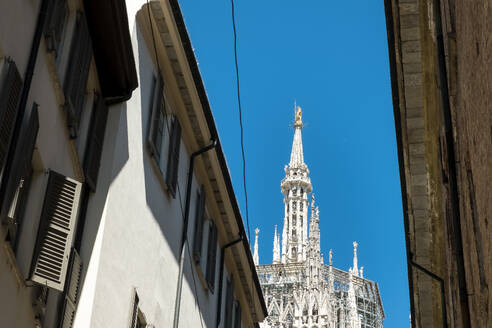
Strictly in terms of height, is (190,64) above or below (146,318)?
above

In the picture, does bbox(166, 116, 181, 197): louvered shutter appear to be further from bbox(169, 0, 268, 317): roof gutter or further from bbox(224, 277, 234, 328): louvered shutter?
bbox(224, 277, 234, 328): louvered shutter

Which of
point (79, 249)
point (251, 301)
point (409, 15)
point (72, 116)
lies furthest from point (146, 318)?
point (251, 301)

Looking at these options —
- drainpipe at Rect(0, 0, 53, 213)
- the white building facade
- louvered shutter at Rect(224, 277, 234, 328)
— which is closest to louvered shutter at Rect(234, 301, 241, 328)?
louvered shutter at Rect(224, 277, 234, 328)

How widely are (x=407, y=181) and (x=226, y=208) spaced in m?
6.41

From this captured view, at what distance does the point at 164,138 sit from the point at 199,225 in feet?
10.1

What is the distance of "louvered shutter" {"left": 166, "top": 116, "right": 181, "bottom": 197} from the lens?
52.5 ft

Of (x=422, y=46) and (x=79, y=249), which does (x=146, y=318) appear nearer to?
(x=79, y=249)

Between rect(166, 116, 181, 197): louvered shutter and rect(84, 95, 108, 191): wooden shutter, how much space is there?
3346 millimetres

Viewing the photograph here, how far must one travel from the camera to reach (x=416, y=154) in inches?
591

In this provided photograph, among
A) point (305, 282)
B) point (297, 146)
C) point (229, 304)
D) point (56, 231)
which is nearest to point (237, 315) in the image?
point (229, 304)

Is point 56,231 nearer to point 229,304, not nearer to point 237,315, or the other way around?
point 229,304

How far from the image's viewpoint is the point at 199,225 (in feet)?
60.7

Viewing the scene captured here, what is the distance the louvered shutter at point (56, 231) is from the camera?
9.52m

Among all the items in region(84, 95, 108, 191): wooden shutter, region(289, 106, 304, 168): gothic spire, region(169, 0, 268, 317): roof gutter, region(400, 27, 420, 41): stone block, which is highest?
region(289, 106, 304, 168): gothic spire
